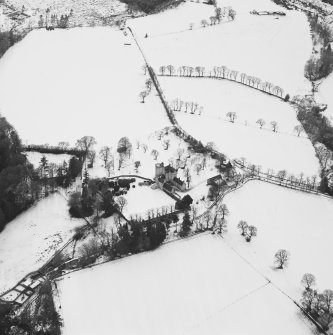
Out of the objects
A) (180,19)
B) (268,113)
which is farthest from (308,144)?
(180,19)

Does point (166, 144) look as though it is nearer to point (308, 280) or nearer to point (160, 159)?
point (160, 159)

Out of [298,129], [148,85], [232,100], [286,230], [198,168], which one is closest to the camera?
[286,230]

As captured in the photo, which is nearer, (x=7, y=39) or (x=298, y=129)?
(x=298, y=129)

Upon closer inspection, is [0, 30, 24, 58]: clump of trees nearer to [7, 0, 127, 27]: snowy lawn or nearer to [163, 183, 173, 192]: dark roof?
[7, 0, 127, 27]: snowy lawn

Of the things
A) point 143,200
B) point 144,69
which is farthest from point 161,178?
point 144,69

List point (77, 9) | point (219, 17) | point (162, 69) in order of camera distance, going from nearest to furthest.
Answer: point (162, 69) → point (219, 17) → point (77, 9)

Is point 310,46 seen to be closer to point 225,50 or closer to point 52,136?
point 225,50
